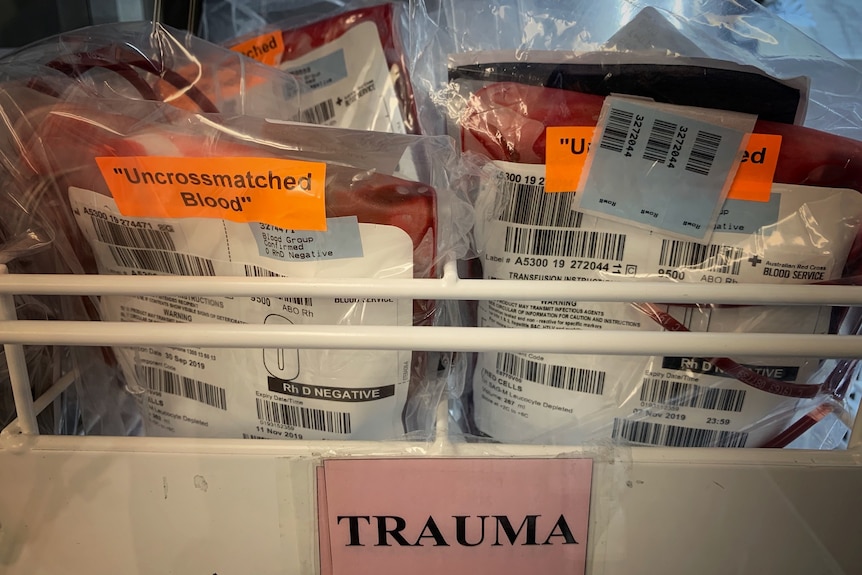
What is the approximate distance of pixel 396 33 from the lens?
2.10 feet

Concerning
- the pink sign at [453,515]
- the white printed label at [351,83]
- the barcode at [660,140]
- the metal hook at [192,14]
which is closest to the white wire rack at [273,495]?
the pink sign at [453,515]

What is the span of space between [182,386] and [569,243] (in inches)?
11.5

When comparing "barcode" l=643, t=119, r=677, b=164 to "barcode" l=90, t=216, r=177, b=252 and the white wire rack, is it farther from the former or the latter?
"barcode" l=90, t=216, r=177, b=252

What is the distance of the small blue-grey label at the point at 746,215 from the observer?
41 cm

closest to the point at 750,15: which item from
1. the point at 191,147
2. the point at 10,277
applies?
the point at 191,147

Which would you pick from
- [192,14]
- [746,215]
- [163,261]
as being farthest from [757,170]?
[192,14]

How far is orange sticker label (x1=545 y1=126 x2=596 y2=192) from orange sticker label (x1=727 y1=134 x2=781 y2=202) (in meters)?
0.10

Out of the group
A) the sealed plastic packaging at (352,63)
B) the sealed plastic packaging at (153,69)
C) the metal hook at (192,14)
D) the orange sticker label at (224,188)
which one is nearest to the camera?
the orange sticker label at (224,188)

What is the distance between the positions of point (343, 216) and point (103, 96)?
0.75ft

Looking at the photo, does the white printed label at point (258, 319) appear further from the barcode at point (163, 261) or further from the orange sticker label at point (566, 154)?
the orange sticker label at point (566, 154)

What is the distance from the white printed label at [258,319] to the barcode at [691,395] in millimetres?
169

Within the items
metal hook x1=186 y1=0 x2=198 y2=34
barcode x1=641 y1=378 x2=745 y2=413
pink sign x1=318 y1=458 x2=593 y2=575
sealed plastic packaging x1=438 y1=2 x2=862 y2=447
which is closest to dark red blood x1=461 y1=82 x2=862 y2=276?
sealed plastic packaging x1=438 y1=2 x2=862 y2=447

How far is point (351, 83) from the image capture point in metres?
0.65

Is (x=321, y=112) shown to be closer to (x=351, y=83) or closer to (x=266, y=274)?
(x=351, y=83)
